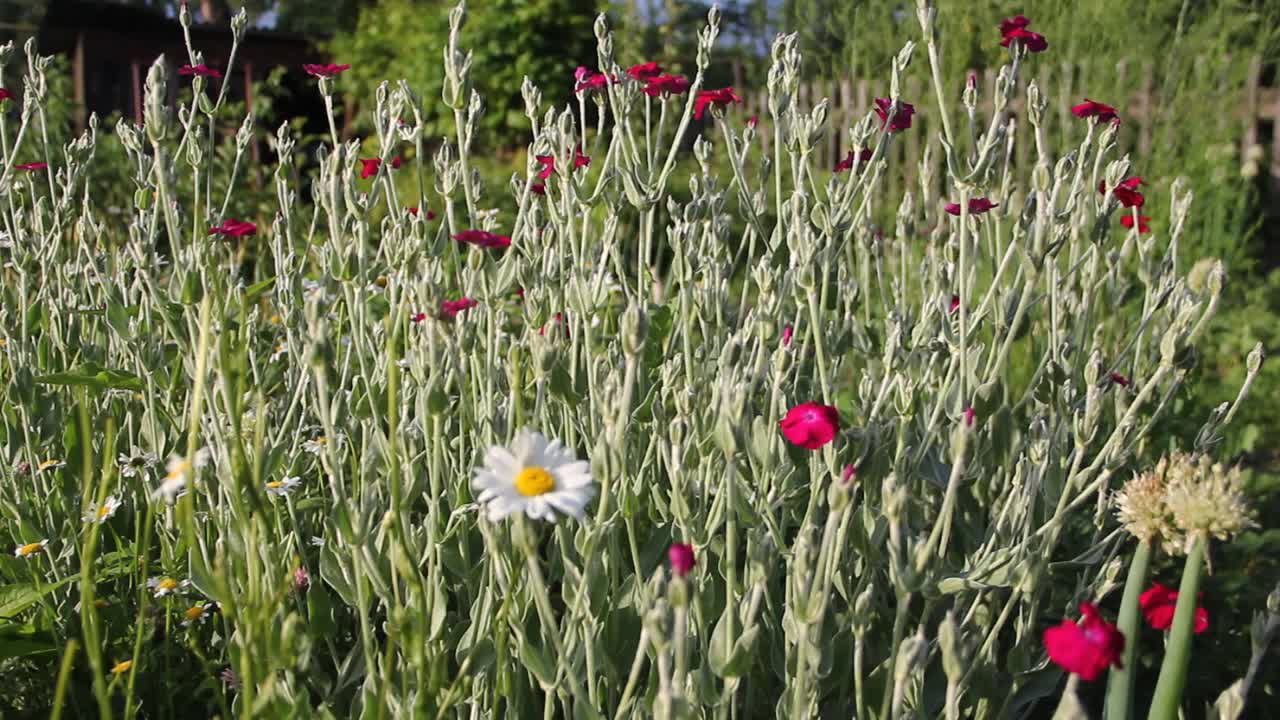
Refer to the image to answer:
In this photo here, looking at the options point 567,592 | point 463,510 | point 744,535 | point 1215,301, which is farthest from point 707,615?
point 1215,301

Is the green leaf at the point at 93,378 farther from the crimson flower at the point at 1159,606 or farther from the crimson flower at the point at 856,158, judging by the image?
the crimson flower at the point at 1159,606

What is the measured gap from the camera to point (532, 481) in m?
1.03

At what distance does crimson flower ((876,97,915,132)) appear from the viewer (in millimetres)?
1732

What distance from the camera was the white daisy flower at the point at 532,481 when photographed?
98cm

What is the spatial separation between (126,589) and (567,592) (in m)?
0.97

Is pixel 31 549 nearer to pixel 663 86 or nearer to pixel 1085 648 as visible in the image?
pixel 663 86

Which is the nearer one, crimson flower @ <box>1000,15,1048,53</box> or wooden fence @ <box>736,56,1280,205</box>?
crimson flower @ <box>1000,15,1048,53</box>

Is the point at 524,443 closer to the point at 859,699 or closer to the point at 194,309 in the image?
the point at 859,699

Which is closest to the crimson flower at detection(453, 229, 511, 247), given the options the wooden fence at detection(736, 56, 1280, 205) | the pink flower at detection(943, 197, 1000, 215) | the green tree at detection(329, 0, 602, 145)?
the pink flower at detection(943, 197, 1000, 215)

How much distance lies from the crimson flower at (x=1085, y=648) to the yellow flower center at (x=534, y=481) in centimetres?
46

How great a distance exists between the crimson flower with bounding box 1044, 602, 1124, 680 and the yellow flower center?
0.46 m

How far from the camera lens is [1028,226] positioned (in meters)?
1.72

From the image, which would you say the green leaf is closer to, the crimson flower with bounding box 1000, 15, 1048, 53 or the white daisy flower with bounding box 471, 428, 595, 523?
the white daisy flower with bounding box 471, 428, 595, 523

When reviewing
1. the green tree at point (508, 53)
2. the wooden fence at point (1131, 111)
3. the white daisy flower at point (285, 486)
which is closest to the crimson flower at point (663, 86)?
the white daisy flower at point (285, 486)
